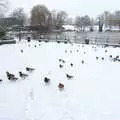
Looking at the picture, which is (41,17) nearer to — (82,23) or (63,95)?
(82,23)

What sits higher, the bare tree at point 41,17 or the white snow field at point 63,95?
the bare tree at point 41,17

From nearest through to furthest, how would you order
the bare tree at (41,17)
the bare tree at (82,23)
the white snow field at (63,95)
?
1. the white snow field at (63,95)
2. the bare tree at (41,17)
3. the bare tree at (82,23)

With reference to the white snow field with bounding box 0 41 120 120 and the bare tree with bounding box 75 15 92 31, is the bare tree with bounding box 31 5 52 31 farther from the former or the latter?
the white snow field with bounding box 0 41 120 120

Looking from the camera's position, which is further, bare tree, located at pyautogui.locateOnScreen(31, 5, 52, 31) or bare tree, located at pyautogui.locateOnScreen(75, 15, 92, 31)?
bare tree, located at pyautogui.locateOnScreen(75, 15, 92, 31)

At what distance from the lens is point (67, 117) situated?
14.8ft

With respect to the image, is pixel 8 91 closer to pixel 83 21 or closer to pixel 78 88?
pixel 78 88

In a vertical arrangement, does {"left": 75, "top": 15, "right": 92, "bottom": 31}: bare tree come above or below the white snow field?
above

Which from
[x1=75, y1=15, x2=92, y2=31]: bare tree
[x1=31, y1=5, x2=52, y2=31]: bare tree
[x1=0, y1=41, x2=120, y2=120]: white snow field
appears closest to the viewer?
[x1=0, y1=41, x2=120, y2=120]: white snow field

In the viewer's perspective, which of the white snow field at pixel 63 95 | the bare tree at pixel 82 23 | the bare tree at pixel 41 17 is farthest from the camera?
the bare tree at pixel 82 23

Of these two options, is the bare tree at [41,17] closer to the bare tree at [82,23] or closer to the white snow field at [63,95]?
the bare tree at [82,23]

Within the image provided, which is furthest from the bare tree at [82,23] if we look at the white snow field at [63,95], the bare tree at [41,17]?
the white snow field at [63,95]

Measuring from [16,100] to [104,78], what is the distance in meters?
3.21

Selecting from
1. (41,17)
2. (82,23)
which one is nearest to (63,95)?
(41,17)

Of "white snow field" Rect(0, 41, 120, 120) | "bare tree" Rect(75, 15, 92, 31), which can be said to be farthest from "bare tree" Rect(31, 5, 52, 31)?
"white snow field" Rect(0, 41, 120, 120)
